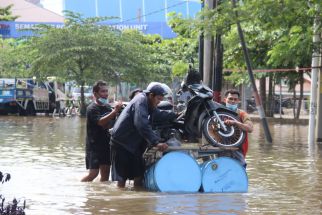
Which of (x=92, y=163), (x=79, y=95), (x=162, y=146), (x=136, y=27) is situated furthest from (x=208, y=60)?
(x=136, y=27)

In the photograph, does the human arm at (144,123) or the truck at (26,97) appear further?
the truck at (26,97)

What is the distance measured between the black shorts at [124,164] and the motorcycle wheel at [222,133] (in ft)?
3.25

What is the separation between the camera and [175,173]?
988cm

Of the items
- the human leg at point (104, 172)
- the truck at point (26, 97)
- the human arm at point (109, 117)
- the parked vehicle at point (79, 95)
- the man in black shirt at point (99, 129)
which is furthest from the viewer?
the parked vehicle at point (79, 95)

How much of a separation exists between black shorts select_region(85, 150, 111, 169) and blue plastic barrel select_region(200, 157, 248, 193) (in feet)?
4.62

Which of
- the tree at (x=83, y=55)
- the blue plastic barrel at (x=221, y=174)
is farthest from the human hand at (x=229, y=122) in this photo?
the tree at (x=83, y=55)

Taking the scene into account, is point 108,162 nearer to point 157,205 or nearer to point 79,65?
point 157,205

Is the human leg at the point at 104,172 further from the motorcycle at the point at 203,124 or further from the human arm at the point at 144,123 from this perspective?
the human arm at the point at 144,123

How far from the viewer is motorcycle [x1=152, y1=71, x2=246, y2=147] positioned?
405 inches

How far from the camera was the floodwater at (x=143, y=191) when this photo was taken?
8.91m

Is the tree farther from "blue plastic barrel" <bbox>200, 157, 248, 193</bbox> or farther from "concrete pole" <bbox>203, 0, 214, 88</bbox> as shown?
"blue plastic barrel" <bbox>200, 157, 248, 193</bbox>

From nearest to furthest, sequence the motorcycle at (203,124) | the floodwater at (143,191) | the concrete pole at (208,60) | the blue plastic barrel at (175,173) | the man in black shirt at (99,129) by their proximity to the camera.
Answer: the floodwater at (143,191)
the blue plastic barrel at (175,173)
the motorcycle at (203,124)
the man in black shirt at (99,129)
the concrete pole at (208,60)

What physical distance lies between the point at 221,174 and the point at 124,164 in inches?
51.0

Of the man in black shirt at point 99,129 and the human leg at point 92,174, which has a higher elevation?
the man in black shirt at point 99,129
